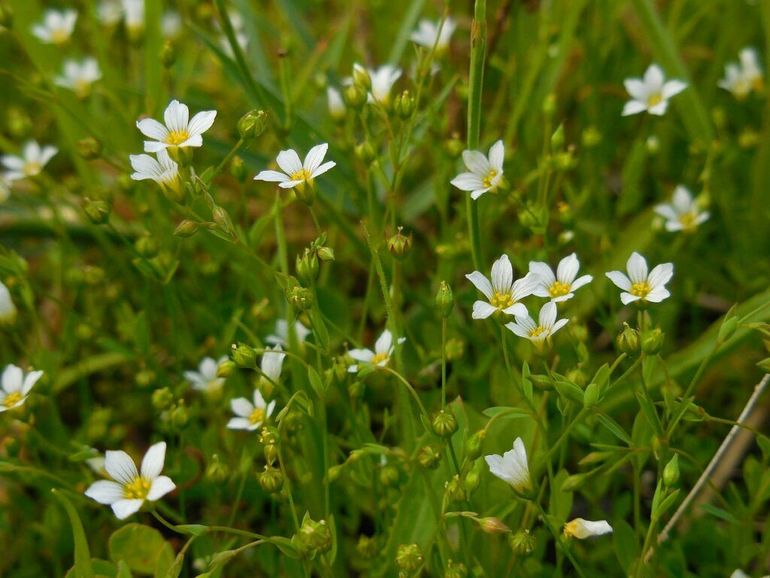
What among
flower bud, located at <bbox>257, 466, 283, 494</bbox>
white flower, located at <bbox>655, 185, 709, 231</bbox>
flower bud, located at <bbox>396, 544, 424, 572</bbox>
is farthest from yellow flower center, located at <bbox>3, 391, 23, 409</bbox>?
white flower, located at <bbox>655, 185, 709, 231</bbox>

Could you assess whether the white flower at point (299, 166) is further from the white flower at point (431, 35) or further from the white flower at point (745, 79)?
the white flower at point (745, 79)

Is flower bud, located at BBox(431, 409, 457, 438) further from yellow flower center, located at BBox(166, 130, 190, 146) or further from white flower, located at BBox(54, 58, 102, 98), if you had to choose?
white flower, located at BBox(54, 58, 102, 98)

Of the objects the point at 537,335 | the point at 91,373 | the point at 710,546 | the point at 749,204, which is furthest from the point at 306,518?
A: the point at 749,204

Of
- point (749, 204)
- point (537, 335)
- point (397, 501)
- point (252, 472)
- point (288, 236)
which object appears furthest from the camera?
point (288, 236)

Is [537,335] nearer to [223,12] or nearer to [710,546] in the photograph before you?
[710,546]

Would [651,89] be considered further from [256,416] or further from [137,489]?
[137,489]

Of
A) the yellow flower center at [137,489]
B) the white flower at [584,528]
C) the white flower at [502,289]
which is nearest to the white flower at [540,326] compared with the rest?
the white flower at [502,289]
